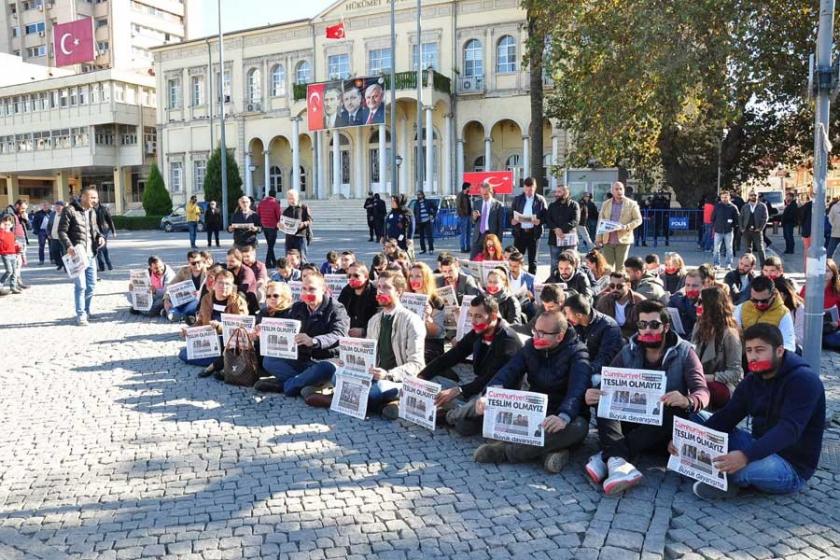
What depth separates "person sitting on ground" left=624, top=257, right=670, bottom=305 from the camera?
8.63 metres

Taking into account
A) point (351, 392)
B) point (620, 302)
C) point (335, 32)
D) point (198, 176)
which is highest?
point (335, 32)

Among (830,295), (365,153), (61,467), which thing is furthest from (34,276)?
(365,153)

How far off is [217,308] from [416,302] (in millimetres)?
2325

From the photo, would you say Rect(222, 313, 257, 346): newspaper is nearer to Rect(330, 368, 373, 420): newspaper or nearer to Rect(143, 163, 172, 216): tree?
Rect(330, 368, 373, 420): newspaper

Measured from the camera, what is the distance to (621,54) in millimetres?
19312

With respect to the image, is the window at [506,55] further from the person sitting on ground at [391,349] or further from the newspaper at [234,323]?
the person sitting on ground at [391,349]

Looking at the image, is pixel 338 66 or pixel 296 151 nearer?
pixel 338 66

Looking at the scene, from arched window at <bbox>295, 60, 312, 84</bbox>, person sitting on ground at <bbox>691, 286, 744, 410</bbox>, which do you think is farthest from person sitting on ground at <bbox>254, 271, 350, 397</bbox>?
arched window at <bbox>295, 60, 312, 84</bbox>

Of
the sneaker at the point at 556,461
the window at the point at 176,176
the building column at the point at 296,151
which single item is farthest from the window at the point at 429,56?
the sneaker at the point at 556,461

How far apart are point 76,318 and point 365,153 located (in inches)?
1474

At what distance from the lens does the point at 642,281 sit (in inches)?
351

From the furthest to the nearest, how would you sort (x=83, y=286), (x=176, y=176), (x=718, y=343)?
(x=176, y=176) → (x=83, y=286) → (x=718, y=343)

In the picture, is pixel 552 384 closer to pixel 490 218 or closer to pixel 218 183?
pixel 490 218

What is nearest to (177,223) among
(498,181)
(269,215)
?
(498,181)
